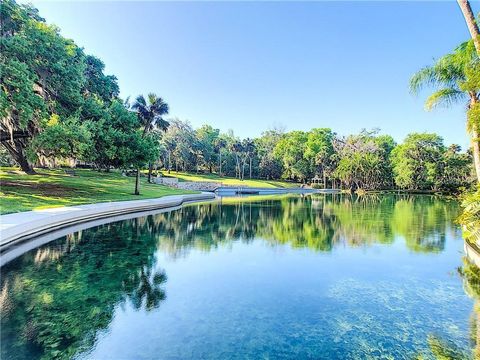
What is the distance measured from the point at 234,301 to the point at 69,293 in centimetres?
308

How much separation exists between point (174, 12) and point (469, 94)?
17.6 metres

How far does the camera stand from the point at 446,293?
6.13 metres

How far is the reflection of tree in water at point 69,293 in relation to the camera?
13.4 feet

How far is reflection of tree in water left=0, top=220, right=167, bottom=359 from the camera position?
13.4ft

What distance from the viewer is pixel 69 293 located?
5.84 m

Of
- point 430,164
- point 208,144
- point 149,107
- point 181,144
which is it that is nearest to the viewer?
point 149,107

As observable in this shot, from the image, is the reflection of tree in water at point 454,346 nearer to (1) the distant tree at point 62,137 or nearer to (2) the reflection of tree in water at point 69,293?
(2) the reflection of tree in water at point 69,293

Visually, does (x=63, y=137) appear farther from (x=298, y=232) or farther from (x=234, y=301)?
(x=234, y=301)

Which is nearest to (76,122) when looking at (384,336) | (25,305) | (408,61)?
(25,305)

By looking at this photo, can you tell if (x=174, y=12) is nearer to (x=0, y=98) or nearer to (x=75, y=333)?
(x=0, y=98)

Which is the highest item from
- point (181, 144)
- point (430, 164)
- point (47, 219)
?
point (181, 144)

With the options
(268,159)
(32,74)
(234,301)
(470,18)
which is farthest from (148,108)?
(268,159)

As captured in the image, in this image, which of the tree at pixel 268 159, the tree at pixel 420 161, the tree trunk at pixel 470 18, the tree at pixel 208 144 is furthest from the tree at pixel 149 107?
the tree at pixel 268 159

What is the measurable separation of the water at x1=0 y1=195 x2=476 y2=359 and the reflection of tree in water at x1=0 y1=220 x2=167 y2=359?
2cm
